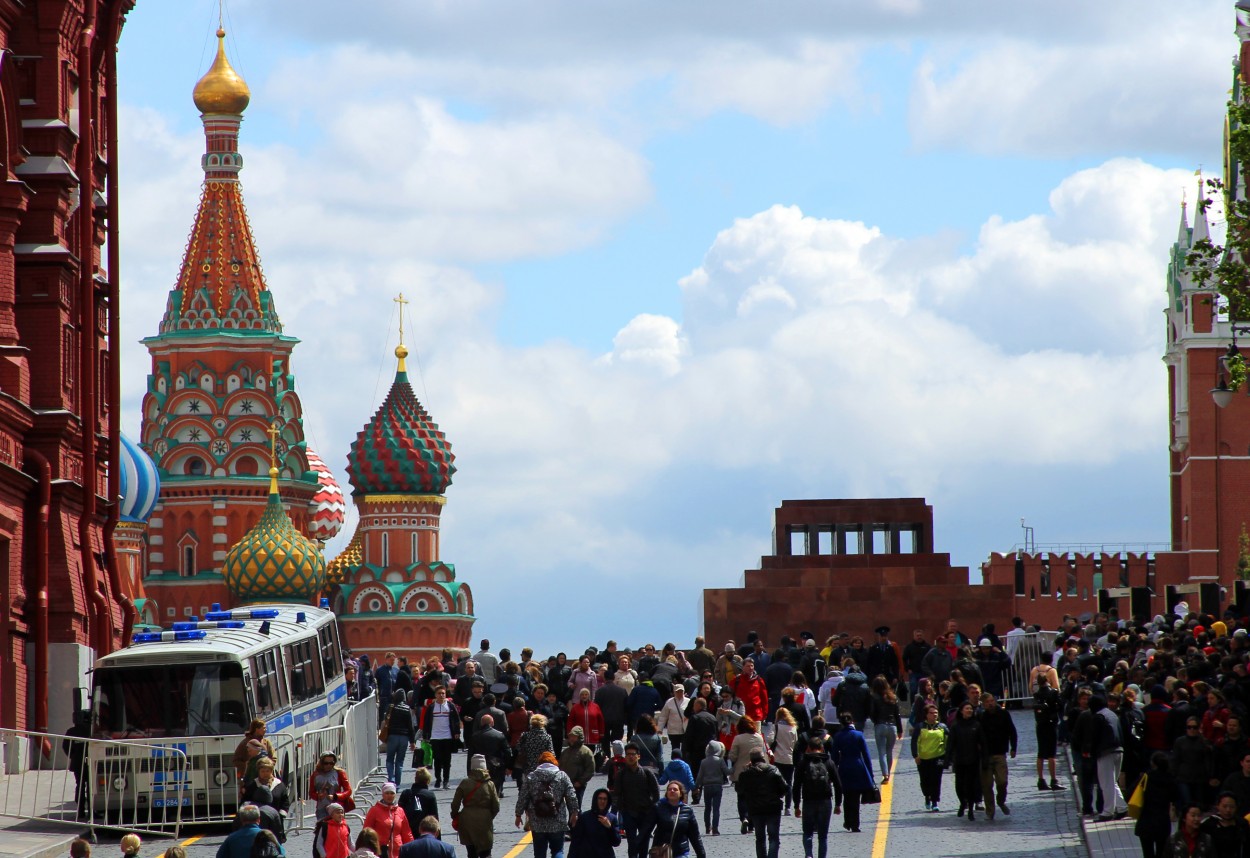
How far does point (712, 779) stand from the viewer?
85.8 ft

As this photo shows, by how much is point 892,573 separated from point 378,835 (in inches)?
1253

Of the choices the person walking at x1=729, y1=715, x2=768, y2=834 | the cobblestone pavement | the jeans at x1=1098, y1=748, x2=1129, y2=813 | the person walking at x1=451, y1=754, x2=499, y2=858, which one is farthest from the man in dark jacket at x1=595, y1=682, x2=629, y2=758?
the person walking at x1=451, y1=754, x2=499, y2=858

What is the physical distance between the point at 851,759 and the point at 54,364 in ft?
54.1

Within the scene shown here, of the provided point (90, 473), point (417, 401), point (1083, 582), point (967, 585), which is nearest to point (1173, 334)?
point (1083, 582)

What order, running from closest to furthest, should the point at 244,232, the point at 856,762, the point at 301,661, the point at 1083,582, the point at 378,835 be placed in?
1. the point at 378,835
2. the point at 856,762
3. the point at 301,661
4. the point at 1083,582
5. the point at 244,232

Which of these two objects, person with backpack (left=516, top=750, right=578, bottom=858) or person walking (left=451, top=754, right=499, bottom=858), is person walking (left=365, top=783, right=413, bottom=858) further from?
person with backpack (left=516, top=750, right=578, bottom=858)

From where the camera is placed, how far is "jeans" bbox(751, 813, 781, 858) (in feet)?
76.9

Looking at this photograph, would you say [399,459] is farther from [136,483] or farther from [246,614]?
[246,614]

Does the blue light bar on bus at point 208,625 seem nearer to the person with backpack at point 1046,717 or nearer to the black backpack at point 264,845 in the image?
the person with backpack at point 1046,717

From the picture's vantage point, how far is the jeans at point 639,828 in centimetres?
2316

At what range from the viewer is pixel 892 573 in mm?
52062

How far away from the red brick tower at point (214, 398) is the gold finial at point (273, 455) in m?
0.21

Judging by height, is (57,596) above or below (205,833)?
above

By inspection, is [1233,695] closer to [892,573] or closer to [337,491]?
[892,573]
